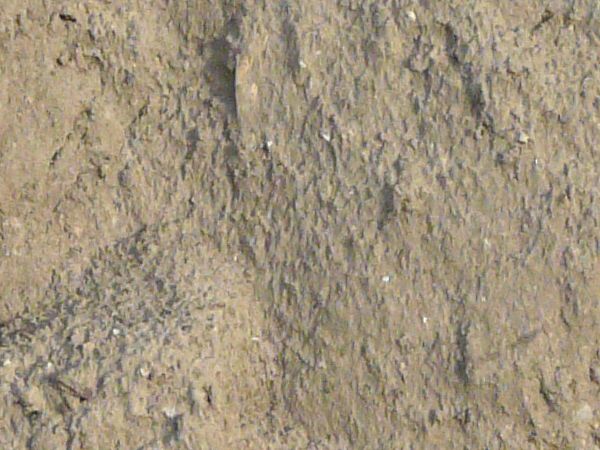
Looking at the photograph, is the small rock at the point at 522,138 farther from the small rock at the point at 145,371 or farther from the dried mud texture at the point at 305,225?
the small rock at the point at 145,371

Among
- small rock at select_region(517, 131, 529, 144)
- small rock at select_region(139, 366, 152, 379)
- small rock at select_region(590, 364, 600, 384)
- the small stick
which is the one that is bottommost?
the small stick

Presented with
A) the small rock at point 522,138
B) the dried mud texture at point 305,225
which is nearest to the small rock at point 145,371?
the dried mud texture at point 305,225

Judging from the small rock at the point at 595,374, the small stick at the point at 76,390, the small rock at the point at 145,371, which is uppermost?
the small rock at the point at 595,374

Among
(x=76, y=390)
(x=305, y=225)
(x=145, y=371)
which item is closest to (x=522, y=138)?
(x=305, y=225)

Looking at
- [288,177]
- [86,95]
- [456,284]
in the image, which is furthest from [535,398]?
[86,95]

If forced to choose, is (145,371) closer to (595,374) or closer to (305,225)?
(305,225)

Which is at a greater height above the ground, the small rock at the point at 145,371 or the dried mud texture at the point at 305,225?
the dried mud texture at the point at 305,225

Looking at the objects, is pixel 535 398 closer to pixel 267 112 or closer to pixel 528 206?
pixel 528 206

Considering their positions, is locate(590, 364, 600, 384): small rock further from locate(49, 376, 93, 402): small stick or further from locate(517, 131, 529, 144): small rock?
locate(49, 376, 93, 402): small stick

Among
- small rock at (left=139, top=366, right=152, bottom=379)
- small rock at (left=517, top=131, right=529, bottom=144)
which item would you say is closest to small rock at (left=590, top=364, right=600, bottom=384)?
small rock at (left=517, top=131, right=529, bottom=144)
